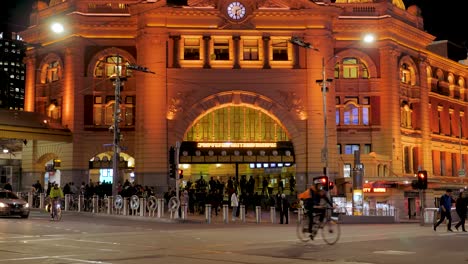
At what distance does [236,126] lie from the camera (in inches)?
2206

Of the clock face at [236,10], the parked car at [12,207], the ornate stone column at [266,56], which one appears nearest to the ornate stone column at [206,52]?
the clock face at [236,10]

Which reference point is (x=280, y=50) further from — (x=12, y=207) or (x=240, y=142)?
(x=12, y=207)

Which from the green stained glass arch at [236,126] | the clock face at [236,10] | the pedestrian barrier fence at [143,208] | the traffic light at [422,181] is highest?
the clock face at [236,10]

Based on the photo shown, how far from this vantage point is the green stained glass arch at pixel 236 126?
5584cm

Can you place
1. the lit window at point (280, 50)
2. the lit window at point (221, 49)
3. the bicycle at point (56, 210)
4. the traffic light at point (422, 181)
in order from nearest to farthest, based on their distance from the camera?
1. the bicycle at point (56, 210)
2. the traffic light at point (422, 181)
3. the lit window at point (221, 49)
4. the lit window at point (280, 50)

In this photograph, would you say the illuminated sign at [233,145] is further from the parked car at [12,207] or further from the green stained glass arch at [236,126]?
the parked car at [12,207]

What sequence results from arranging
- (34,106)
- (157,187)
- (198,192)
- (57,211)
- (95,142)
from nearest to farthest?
(57,211)
(198,192)
(157,187)
(95,142)
(34,106)

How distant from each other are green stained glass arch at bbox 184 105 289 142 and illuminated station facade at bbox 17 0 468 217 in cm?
9

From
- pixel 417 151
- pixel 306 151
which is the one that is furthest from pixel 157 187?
pixel 417 151

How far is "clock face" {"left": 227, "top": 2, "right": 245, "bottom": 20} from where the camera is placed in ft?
181

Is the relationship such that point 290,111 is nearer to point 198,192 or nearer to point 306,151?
point 306,151

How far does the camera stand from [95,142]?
2247 inches

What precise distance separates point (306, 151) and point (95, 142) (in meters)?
18.3

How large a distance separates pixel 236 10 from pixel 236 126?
980cm
